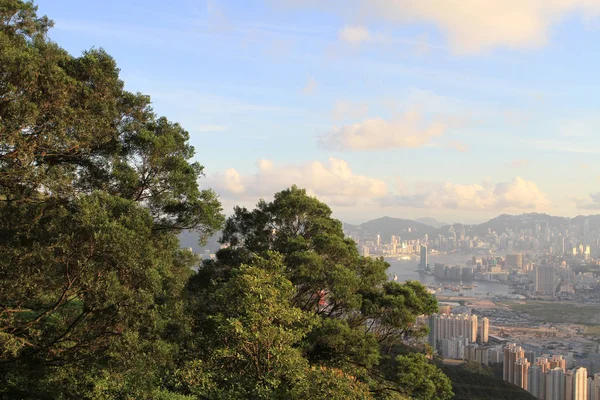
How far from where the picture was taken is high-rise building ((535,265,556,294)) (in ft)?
164

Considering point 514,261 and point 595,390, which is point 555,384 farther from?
point 514,261

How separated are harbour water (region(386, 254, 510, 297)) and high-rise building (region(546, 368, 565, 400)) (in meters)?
18.6

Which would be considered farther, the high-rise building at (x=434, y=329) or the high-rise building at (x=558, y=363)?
the high-rise building at (x=434, y=329)

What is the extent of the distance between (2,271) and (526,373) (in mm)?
21227

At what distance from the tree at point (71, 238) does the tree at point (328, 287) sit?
1.66m

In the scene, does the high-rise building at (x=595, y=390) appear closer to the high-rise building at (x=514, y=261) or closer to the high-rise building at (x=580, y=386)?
the high-rise building at (x=580, y=386)

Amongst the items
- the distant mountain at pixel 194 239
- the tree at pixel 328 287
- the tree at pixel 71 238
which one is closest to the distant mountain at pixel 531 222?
the distant mountain at pixel 194 239

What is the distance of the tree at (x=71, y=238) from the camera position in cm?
520

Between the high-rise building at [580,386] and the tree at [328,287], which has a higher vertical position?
the tree at [328,287]

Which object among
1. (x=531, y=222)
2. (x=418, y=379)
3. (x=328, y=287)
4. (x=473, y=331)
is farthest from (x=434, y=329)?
(x=531, y=222)

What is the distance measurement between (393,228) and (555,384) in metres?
74.0

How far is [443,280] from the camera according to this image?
2440 inches

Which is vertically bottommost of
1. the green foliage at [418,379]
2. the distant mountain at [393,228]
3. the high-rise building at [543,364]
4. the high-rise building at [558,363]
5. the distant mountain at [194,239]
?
the high-rise building at [558,363]

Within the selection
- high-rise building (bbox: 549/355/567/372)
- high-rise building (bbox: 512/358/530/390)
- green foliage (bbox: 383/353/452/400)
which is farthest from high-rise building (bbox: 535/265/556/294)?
green foliage (bbox: 383/353/452/400)
